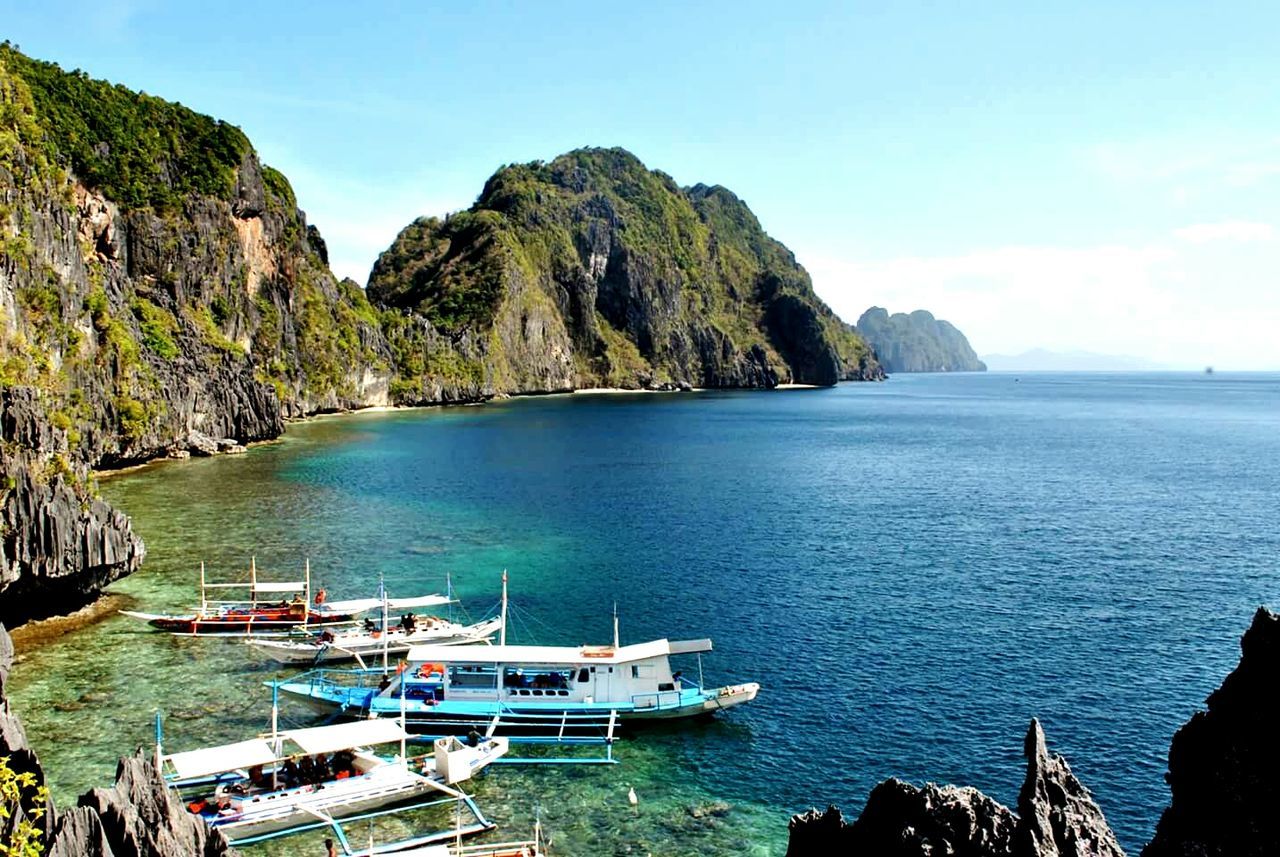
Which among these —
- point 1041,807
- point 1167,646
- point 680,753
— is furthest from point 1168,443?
point 1041,807

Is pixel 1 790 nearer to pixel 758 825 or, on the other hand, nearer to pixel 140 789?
pixel 140 789

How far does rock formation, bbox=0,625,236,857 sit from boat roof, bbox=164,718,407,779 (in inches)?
440

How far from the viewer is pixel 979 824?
18.9m

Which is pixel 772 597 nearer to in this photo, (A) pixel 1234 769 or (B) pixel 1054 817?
(B) pixel 1054 817

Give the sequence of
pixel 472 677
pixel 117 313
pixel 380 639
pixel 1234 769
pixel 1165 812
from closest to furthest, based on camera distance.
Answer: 1. pixel 1234 769
2. pixel 1165 812
3. pixel 472 677
4. pixel 380 639
5. pixel 117 313

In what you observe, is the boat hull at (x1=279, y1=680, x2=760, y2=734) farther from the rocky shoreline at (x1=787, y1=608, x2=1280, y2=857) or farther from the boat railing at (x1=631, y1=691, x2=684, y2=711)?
the rocky shoreline at (x1=787, y1=608, x2=1280, y2=857)

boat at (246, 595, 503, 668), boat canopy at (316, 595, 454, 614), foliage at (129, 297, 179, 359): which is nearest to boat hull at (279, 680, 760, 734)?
boat at (246, 595, 503, 668)

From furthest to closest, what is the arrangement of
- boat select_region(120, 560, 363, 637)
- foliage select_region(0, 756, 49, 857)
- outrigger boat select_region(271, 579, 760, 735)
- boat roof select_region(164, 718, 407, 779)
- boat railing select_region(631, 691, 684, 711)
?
1. boat select_region(120, 560, 363, 637)
2. boat railing select_region(631, 691, 684, 711)
3. outrigger boat select_region(271, 579, 760, 735)
4. boat roof select_region(164, 718, 407, 779)
5. foliage select_region(0, 756, 49, 857)

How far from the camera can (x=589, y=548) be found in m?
76.2

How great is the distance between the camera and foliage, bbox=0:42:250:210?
142125 mm

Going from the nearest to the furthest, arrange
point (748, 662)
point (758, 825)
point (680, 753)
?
point (758, 825)
point (680, 753)
point (748, 662)

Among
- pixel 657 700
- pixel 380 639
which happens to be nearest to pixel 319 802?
pixel 657 700

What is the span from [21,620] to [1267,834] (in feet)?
199

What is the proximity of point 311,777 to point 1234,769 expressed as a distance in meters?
32.6
